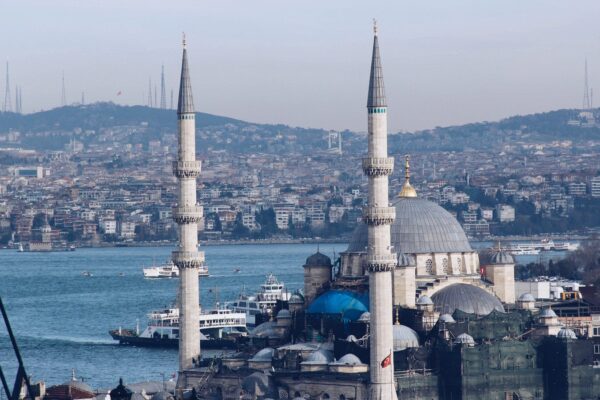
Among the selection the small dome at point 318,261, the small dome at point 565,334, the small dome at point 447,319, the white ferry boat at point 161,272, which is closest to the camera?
the small dome at point 447,319

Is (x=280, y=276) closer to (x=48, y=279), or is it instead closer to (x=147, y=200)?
(x=48, y=279)

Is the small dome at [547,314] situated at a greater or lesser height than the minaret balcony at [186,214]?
lesser

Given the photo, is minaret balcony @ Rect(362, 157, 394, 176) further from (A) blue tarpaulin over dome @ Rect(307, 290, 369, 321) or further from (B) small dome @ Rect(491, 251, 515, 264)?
(B) small dome @ Rect(491, 251, 515, 264)

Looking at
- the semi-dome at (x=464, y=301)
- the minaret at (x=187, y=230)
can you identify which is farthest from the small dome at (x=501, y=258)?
the minaret at (x=187, y=230)

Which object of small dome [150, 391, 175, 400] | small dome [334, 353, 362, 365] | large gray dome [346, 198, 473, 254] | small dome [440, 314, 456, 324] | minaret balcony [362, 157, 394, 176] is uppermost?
minaret balcony [362, 157, 394, 176]

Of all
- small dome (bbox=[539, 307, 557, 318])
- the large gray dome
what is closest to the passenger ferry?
the large gray dome

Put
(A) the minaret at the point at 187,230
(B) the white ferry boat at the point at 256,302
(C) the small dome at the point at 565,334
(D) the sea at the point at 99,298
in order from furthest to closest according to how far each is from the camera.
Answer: (B) the white ferry boat at the point at 256,302
(D) the sea at the point at 99,298
(A) the minaret at the point at 187,230
(C) the small dome at the point at 565,334

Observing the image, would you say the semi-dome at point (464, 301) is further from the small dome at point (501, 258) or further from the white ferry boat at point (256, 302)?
the white ferry boat at point (256, 302)
